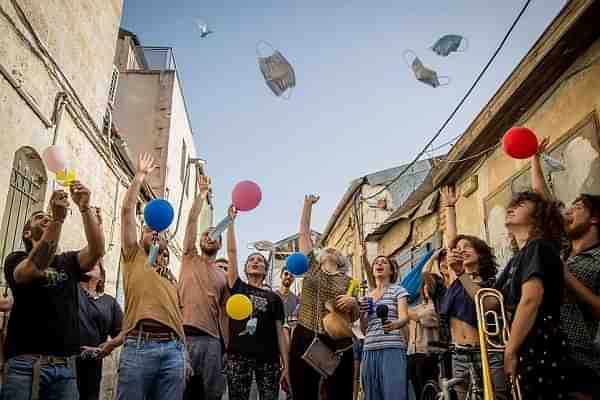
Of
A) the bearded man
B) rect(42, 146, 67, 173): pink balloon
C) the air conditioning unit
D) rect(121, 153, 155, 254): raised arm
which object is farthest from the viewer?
the air conditioning unit

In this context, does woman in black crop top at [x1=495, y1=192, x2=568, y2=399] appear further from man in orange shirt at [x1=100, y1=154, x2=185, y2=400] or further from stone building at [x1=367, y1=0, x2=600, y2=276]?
stone building at [x1=367, y1=0, x2=600, y2=276]

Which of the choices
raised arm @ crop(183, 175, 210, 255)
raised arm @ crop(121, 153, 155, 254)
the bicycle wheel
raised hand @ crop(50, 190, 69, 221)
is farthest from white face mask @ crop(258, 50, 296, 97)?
the bicycle wheel

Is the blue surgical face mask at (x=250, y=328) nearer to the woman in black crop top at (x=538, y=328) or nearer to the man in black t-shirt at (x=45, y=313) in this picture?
the man in black t-shirt at (x=45, y=313)

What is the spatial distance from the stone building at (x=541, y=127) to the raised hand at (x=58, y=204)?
4.63m

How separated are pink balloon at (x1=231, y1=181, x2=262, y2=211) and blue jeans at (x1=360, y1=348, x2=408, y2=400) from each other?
188cm

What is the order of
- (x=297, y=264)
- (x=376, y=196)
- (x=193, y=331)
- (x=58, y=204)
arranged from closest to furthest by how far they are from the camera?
(x=58, y=204) → (x=193, y=331) → (x=297, y=264) → (x=376, y=196)

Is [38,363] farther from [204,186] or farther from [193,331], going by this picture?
[204,186]

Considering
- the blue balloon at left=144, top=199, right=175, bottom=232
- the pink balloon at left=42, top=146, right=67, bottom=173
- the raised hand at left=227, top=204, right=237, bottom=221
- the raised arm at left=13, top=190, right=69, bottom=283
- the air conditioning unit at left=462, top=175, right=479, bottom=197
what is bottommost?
the raised arm at left=13, top=190, right=69, bottom=283

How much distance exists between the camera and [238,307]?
4.07 meters

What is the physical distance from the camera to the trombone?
9.20 feet

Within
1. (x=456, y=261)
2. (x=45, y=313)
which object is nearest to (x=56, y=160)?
(x=45, y=313)

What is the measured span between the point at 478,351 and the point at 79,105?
19.6ft

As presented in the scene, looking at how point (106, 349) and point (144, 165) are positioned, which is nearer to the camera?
point (144, 165)

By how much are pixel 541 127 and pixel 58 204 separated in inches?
211
